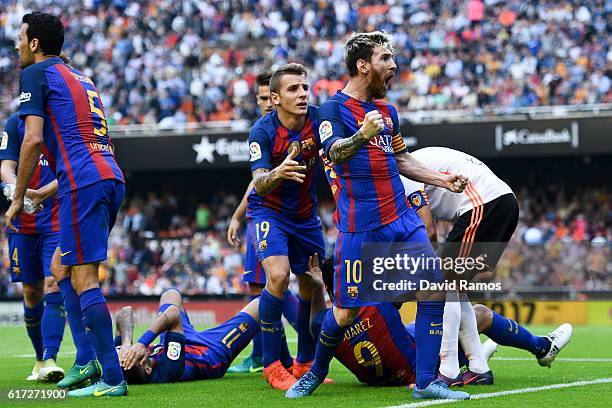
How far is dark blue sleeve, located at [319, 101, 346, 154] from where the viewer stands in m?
6.70

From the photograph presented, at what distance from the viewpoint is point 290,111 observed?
7.75 metres

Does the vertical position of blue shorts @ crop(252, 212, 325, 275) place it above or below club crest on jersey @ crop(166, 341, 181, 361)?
above

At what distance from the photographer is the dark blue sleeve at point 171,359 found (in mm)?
8078

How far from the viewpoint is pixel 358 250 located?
6.73m

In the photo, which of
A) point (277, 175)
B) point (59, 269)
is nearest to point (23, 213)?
point (59, 269)

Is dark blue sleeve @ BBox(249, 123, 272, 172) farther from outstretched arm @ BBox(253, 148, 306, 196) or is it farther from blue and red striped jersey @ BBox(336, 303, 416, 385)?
blue and red striped jersey @ BBox(336, 303, 416, 385)

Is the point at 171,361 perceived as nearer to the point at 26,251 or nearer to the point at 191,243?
the point at 26,251

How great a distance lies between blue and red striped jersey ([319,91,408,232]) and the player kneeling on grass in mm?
1883

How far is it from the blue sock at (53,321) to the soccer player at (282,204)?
1930 millimetres

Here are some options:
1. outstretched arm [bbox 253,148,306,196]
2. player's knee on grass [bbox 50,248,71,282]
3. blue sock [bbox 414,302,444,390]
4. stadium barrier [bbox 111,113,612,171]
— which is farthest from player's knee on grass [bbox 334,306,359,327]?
stadium barrier [bbox 111,113,612,171]

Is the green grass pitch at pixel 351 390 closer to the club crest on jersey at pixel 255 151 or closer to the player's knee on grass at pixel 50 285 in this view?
the player's knee on grass at pixel 50 285

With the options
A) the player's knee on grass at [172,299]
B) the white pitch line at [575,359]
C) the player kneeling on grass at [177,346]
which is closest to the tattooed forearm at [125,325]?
the player kneeling on grass at [177,346]

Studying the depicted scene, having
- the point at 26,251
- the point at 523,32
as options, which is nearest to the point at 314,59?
the point at 523,32

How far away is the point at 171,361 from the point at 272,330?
87 cm
